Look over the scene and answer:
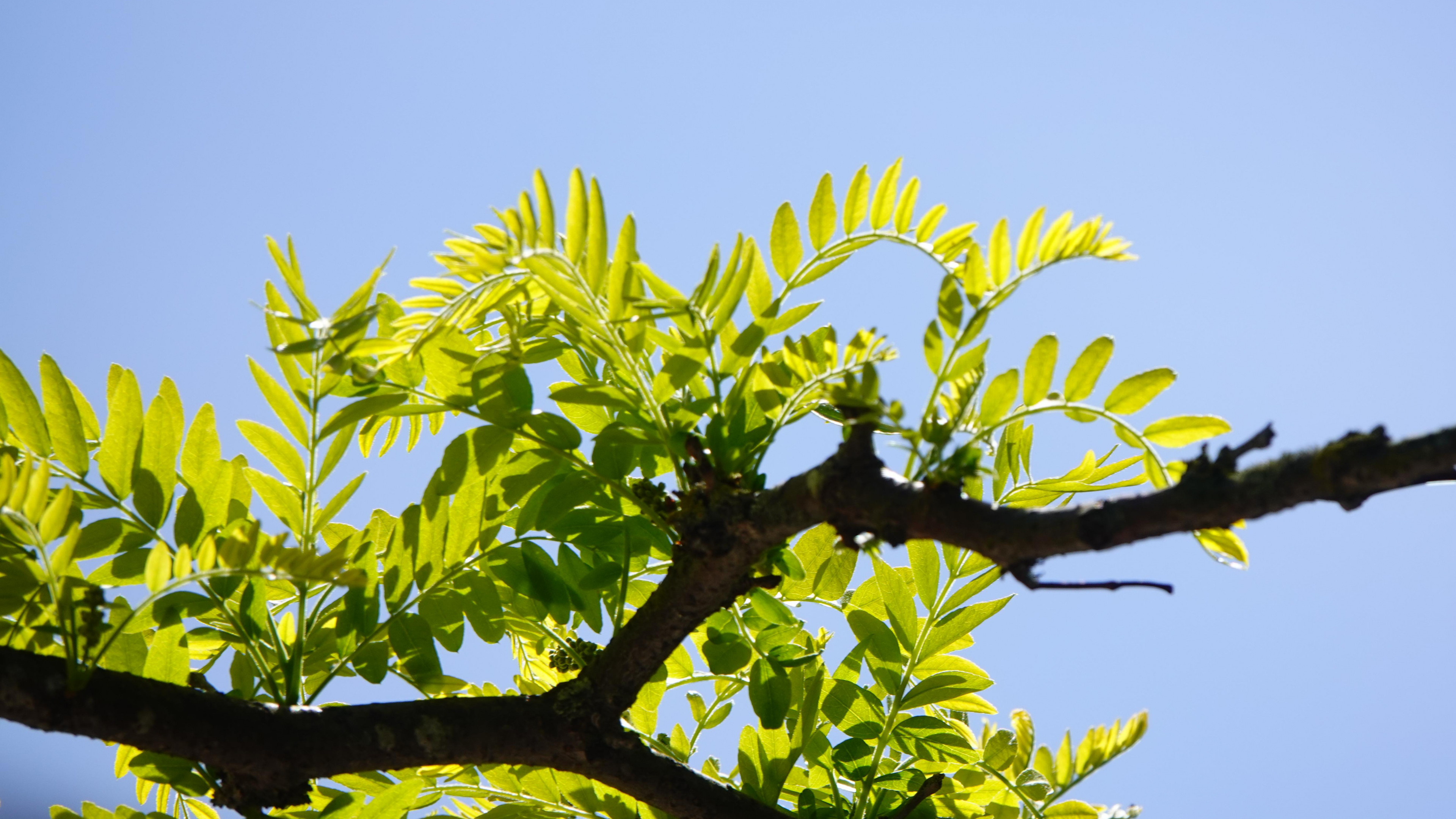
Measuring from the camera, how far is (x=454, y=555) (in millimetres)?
1077

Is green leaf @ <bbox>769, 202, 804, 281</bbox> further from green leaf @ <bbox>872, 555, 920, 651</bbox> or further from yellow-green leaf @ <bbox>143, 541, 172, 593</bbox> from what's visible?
yellow-green leaf @ <bbox>143, 541, 172, 593</bbox>

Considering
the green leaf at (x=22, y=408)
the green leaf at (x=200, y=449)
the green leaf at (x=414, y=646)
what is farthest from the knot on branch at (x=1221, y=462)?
the green leaf at (x=22, y=408)

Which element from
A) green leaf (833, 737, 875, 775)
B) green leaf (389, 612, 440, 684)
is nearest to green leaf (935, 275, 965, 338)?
green leaf (833, 737, 875, 775)

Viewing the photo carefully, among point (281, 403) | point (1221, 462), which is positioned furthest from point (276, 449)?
point (1221, 462)

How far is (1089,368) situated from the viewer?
853 millimetres

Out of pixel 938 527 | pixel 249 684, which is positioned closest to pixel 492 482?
pixel 249 684

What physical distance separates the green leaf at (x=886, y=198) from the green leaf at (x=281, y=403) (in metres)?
0.67

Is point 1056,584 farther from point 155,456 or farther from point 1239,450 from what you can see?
point 155,456

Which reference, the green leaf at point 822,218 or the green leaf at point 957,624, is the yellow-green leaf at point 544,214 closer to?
the green leaf at point 822,218

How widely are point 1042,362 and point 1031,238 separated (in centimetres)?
11

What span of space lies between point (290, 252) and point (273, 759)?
1.63ft

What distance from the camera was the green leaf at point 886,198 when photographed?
97cm

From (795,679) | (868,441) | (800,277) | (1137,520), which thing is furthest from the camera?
(795,679)

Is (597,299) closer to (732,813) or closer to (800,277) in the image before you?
(800,277)
